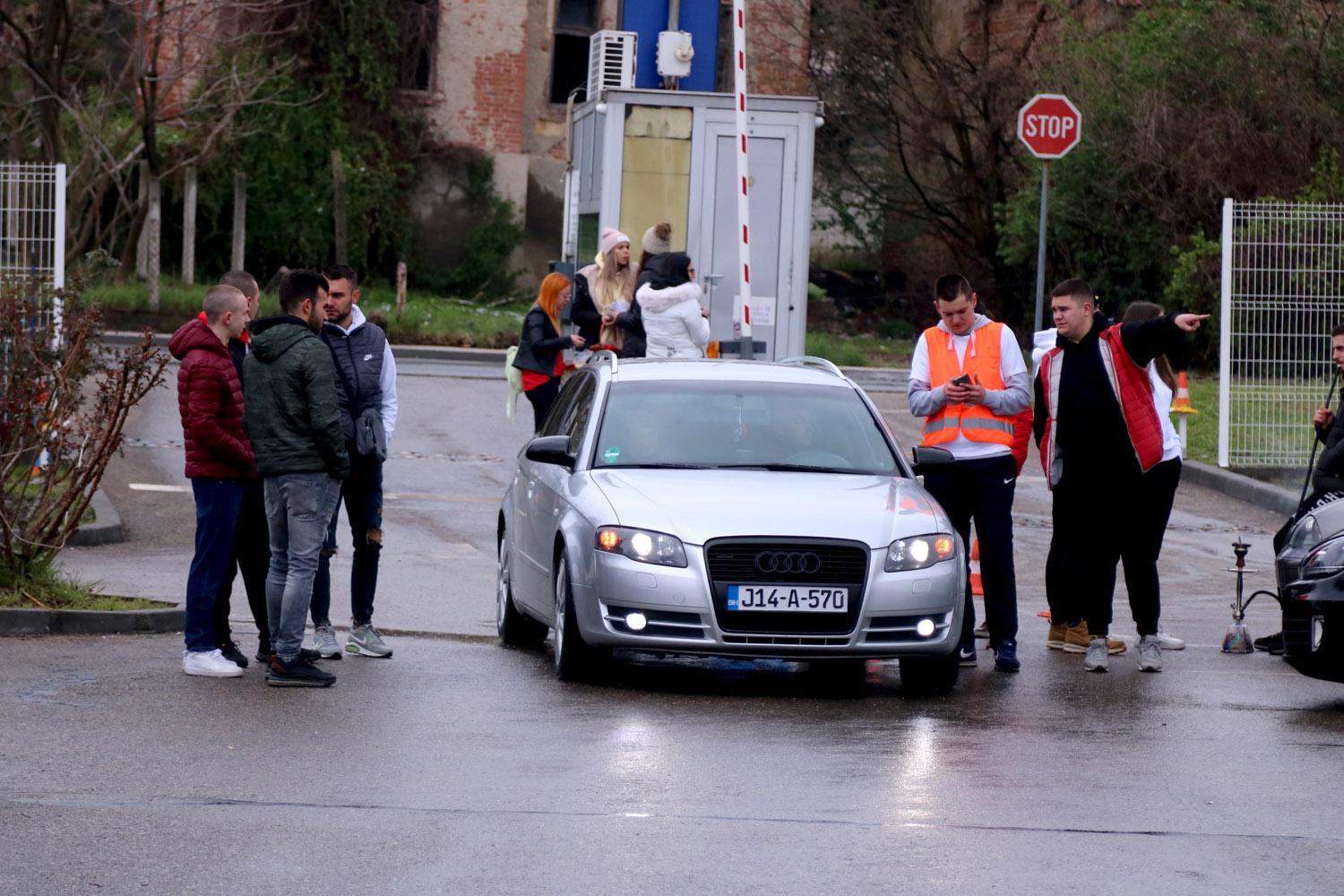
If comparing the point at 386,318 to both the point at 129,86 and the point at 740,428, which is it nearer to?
the point at 129,86

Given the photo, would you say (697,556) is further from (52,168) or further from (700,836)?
(52,168)

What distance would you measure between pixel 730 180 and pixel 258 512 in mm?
9393

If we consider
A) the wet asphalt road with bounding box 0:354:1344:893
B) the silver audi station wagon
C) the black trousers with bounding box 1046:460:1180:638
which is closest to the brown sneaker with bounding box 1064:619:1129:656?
the wet asphalt road with bounding box 0:354:1344:893

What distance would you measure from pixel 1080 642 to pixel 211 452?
4678 millimetres

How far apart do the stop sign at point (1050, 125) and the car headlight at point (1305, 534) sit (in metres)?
13.4

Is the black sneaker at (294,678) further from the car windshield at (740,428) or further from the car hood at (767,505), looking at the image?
the car windshield at (740,428)

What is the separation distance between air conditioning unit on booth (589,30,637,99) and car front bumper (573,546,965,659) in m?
10.8

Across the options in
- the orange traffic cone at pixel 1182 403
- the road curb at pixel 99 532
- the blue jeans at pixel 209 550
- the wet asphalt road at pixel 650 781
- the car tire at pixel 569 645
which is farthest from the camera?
the orange traffic cone at pixel 1182 403

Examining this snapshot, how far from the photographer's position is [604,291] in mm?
15875

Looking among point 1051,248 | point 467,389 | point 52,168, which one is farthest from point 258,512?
point 1051,248

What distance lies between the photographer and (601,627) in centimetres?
938

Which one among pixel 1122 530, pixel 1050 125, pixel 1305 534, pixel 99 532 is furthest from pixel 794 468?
pixel 1050 125

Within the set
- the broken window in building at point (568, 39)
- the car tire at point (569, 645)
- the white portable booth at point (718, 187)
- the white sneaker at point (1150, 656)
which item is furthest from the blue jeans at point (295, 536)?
the broken window in building at point (568, 39)

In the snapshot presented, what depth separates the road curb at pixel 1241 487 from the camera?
61.0 ft
